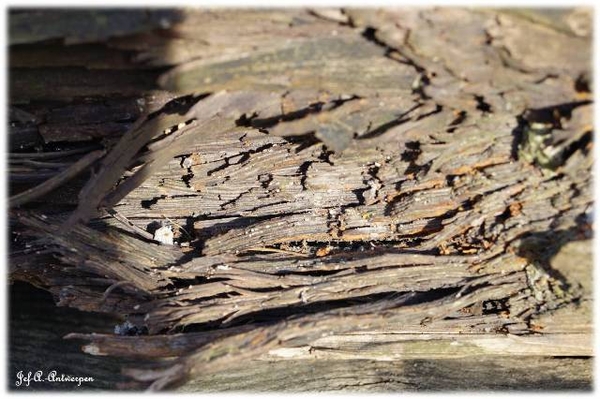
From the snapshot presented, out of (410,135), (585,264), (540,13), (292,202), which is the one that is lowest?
(585,264)

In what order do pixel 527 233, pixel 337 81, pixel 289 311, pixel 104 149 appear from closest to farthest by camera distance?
1. pixel 337 81
2. pixel 527 233
3. pixel 104 149
4. pixel 289 311

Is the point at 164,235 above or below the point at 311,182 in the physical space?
below

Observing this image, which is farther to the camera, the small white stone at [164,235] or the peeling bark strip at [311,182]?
the small white stone at [164,235]

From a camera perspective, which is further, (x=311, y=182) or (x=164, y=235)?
(x=164, y=235)

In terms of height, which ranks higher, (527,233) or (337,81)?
(337,81)

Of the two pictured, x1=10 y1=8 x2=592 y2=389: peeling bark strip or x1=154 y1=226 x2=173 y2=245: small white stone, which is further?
x1=154 y1=226 x2=173 y2=245: small white stone

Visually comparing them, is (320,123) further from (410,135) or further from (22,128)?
(22,128)

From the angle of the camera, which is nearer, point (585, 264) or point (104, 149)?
point (585, 264)

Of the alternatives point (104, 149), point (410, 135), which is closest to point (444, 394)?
point (410, 135)
